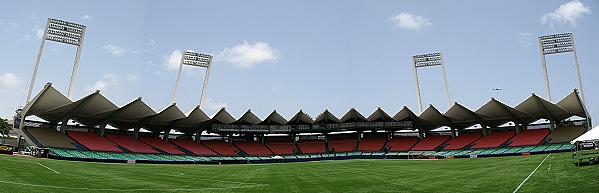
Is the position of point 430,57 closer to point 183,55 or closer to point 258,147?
point 258,147

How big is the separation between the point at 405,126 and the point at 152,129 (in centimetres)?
3962

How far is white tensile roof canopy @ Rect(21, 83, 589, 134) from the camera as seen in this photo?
43531 millimetres

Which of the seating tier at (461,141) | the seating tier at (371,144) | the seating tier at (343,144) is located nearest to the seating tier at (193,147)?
the seating tier at (343,144)

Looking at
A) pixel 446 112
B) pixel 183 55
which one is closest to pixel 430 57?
pixel 446 112

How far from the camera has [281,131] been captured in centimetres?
6378

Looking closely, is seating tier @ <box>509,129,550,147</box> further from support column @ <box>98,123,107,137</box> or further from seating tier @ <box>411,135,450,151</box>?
support column @ <box>98,123,107,137</box>

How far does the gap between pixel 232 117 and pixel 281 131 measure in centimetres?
952

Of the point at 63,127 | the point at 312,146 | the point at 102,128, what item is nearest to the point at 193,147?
the point at 102,128

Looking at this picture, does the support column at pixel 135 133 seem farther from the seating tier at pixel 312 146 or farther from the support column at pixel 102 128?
the seating tier at pixel 312 146

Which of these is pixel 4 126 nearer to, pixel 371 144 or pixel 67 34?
pixel 67 34

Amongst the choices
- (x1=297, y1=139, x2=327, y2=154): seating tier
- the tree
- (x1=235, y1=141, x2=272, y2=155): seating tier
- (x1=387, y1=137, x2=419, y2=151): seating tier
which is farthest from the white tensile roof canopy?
the tree

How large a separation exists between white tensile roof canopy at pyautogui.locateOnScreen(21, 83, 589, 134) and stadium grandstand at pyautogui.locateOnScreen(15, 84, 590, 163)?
12cm

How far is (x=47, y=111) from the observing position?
4381cm

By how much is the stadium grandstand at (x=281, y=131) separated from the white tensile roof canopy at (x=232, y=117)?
120 millimetres
